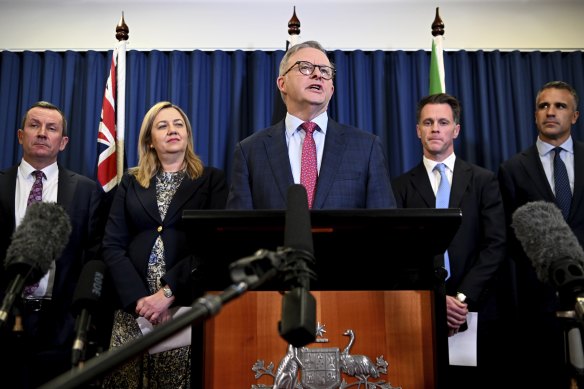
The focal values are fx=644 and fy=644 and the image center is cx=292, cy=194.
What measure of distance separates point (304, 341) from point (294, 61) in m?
1.66

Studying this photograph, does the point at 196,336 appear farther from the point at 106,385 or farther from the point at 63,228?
the point at 106,385

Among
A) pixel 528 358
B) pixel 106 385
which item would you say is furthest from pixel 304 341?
pixel 528 358

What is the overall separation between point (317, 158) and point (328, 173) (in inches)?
6.1

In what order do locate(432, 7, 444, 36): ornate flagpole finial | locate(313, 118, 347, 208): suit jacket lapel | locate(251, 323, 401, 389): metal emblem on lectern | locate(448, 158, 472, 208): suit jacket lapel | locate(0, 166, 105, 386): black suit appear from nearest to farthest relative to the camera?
locate(251, 323, 401, 389): metal emblem on lectern → locate(313, 118, 347, 208): suit jacket lapel → locate(0, 166, 105, 386): black suit → locate(448, 158, 472, 208): suit jacket lapel → locate(432, 7, 444, 36): ornate flagpole finial

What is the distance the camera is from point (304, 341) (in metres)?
1.14

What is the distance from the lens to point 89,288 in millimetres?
1655

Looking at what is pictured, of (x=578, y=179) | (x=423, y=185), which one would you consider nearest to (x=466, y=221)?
(x=423, y=185)

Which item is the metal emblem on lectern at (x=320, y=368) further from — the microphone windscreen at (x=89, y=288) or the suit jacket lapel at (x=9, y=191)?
the suit jacket lapel at (x=9, y=191)

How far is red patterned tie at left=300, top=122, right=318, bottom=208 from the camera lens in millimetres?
2318

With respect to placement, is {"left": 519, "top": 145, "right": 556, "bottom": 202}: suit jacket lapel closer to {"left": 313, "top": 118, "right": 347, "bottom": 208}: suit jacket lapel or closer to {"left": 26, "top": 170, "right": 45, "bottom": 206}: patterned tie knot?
{"left": 313, "top": 118, "right": 347, "bottom": 208}: suit jacket lapel

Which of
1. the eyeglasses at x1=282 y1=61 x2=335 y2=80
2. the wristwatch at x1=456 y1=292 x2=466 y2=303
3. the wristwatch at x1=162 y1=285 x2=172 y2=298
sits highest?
the eyeglasses at x1=282 y1=61 x2=335 y2=80

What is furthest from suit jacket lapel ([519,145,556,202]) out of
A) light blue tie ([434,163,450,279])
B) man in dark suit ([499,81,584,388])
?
light blue tie ([434,163,450,279])

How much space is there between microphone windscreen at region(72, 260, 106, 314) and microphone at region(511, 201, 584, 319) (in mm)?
1124

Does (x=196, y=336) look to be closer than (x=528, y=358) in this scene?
Yes
